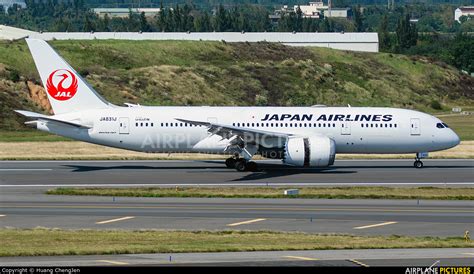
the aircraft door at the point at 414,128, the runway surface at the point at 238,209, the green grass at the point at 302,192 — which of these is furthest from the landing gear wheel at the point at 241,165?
the aircraft door at the point at 414,128

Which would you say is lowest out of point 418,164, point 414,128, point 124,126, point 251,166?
point 418,164

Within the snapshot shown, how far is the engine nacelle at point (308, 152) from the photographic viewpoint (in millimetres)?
50094

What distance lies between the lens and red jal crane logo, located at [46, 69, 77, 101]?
5350 centimetres

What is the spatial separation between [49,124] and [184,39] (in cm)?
7898

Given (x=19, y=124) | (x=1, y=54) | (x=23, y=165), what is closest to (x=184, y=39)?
(x=1, y=54)

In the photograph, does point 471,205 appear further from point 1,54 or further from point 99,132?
point 1,54

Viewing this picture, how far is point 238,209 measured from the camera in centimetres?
3872

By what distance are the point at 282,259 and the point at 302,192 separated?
17481mm

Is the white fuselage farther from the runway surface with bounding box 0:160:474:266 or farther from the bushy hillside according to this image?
the bushy hillside

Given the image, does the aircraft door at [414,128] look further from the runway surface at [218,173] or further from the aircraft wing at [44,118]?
the aircraft wing at [44,118]

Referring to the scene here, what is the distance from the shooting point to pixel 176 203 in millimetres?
40562

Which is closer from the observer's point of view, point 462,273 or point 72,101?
point 462,273

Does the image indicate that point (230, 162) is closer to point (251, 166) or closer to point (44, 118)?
point (251, 166)

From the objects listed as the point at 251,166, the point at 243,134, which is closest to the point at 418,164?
the point at 251,166
